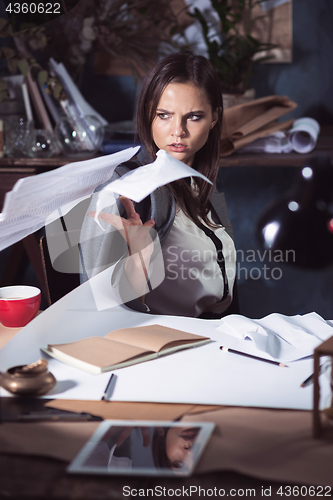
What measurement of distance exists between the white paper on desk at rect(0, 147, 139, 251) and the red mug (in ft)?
0.52

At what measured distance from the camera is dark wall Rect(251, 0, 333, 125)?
6.73 ft

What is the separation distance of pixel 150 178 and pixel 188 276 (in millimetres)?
663

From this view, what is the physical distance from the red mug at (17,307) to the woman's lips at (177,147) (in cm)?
51

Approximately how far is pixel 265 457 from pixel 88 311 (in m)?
0.55

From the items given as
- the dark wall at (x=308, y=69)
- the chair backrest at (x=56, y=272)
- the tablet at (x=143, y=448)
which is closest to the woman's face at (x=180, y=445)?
the tablet at (x=143, y=448)

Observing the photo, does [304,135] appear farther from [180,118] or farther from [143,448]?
[143,448]

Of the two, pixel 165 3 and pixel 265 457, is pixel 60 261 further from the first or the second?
pixel 165 3

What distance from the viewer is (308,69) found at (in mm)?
2102

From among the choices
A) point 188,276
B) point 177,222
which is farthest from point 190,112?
point 188,276

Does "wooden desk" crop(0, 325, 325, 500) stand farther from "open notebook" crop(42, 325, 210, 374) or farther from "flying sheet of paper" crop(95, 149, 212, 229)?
"flying sheet of paper" crop(95, 149, 212, 229)

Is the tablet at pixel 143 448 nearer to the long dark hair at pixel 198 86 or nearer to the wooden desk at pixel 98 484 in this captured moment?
the wooden desk at pixel 98 484

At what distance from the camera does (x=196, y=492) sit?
0.51 meters

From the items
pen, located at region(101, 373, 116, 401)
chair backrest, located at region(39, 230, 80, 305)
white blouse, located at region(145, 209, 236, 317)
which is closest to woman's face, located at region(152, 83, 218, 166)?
white blouse, located at region(145, 209, 236, 317)

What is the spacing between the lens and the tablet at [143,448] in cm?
54
